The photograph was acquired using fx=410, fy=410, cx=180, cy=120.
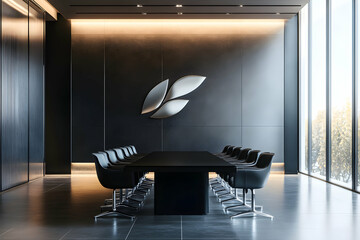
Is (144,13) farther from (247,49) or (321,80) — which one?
(321,80)

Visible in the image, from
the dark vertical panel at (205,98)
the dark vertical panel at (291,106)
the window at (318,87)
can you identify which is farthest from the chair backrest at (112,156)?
the dark vertical panel at (291,106)

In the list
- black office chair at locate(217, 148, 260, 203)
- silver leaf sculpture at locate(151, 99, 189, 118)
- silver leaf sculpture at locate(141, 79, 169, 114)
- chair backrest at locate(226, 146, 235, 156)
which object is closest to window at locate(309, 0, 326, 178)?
chair backrest at locate(226, 146, 235, 156)

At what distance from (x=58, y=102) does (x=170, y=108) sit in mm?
3043

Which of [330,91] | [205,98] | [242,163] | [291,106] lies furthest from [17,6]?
[291,106]

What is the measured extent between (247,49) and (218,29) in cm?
96

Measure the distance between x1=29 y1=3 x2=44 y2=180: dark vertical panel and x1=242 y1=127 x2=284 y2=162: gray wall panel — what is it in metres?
5.33

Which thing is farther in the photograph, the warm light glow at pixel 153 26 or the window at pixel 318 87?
the warm light glow at pixel 153 26

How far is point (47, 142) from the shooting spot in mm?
11117

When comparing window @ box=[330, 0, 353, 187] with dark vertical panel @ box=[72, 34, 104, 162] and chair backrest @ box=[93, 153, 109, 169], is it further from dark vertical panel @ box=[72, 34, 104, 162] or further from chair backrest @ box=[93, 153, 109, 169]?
dark vertical panel @ box=[72, 34, 104, 162]

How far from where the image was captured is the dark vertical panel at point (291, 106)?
438 inches

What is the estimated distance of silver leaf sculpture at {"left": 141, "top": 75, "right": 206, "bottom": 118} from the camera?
433 inches

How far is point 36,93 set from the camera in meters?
10.1

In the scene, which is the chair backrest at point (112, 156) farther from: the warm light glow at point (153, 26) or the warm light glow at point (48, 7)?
the warm light glow at point (153, 26)

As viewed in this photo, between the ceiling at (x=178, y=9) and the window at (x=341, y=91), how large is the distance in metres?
1.12
